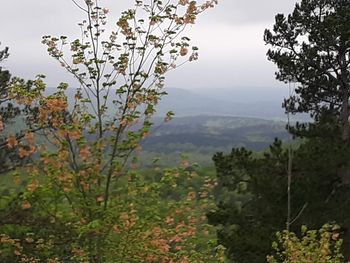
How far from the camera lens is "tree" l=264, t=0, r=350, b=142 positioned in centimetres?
1542

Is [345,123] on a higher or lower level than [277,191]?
higher

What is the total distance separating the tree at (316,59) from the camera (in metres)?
15.4

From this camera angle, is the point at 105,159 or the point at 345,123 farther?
the point at 345,123

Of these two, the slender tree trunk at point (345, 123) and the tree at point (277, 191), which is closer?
the tree at point (277, 191)

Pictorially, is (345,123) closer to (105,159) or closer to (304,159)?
(304,159)

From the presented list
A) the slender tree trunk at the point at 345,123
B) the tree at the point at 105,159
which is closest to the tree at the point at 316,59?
the slender tree trunk at the point at 345,123

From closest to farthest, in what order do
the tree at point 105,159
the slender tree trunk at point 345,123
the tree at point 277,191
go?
the tree at point 105,159 → the tree at point 277,191 → the slender tree trunk at point 345,123

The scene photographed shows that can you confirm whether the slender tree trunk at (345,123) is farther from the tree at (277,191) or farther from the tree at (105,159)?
the tree at (105,159)

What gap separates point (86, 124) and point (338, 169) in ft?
36.0

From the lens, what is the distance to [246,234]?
613 inches

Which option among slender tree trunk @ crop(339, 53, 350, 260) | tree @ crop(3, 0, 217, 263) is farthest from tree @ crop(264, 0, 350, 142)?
tree @ crop(3, 0, 217, 263)

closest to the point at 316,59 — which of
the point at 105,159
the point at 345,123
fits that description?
the point at 345,123

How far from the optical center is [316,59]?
51.7ft

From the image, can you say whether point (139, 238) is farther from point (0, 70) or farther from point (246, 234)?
point (0, 70)
